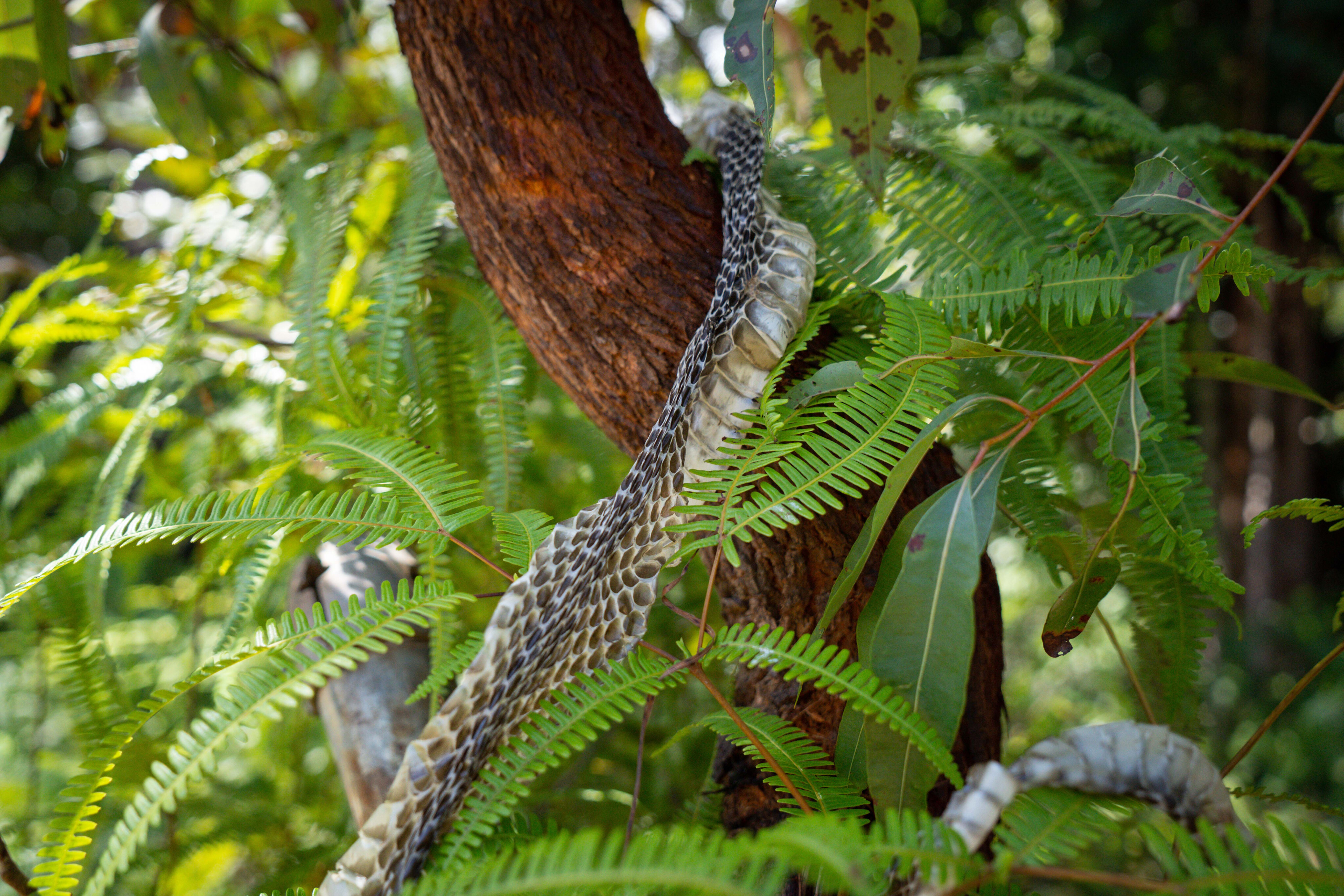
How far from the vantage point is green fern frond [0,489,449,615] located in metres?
0.48

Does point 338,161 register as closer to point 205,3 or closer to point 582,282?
point 582,282

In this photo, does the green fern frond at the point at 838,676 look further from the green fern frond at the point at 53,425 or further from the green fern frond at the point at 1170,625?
the green fern frond at the point at 53,425

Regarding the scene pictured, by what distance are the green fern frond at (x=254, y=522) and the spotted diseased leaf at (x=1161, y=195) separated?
0.49 meters

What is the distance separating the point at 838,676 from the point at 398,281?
1.79ft

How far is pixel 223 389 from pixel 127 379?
24 centimetres

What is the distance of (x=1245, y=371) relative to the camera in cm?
66

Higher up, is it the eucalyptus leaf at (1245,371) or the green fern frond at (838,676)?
the green fern frond at (838,676)

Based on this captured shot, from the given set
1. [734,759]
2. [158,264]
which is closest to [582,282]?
[734,759]

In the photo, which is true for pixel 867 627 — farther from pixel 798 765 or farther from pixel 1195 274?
pixel 1195 274

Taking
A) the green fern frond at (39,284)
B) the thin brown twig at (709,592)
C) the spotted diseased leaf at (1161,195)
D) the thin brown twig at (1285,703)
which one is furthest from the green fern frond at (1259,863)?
the green fern frond at (39,284)

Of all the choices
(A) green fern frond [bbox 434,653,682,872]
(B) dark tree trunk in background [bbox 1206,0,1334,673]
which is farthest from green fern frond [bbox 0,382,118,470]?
(B) dark tree trunk in background [bbox 1206,0,1334,673]

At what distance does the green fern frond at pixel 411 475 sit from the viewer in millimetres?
507

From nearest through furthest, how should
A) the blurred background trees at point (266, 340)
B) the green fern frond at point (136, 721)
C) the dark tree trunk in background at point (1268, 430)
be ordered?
the green fern frond at point (136, 721)
the blurred background trees at point (266, 340)
the dark tree trunk in background at point (1268, 430)

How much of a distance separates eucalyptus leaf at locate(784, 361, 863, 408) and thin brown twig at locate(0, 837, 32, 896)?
1.83 ft
